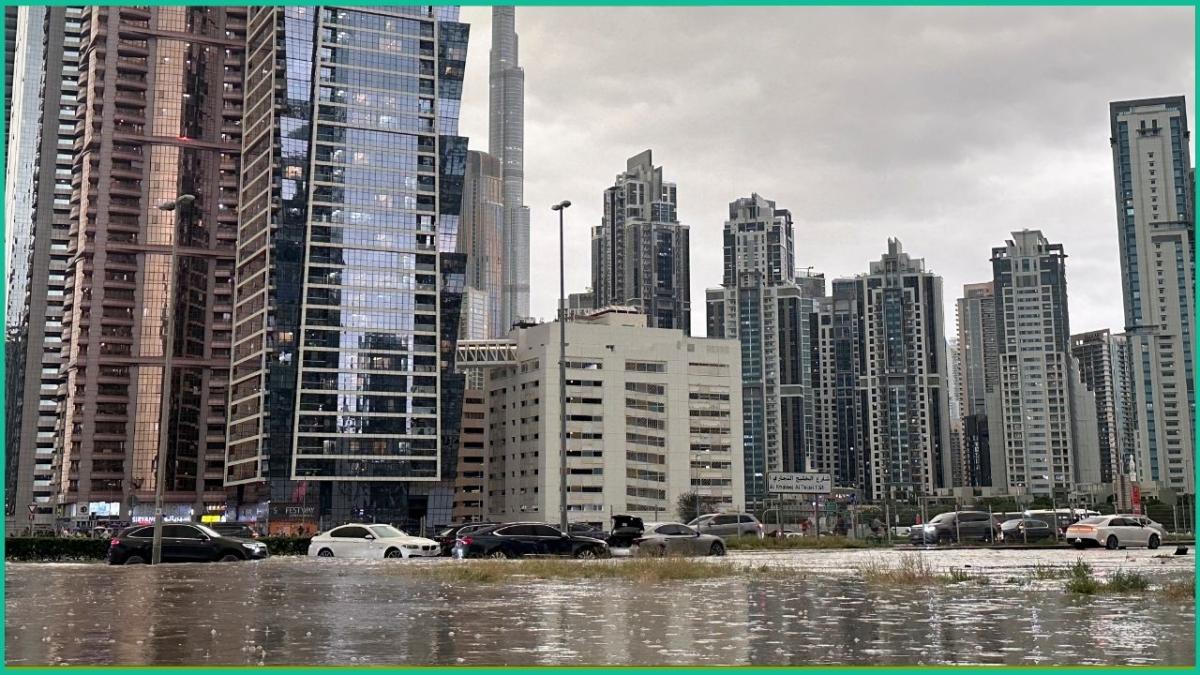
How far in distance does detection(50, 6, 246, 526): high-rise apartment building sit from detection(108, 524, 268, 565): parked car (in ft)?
493

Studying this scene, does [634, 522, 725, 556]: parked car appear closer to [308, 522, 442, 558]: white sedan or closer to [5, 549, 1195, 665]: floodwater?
[308, 522, 442, 558]: white sedan

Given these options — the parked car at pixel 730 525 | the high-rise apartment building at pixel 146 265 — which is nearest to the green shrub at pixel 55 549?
the parked car at pixel 730 525

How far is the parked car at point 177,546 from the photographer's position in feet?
114

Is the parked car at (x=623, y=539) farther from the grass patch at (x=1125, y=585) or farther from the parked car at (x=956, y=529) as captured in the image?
the grass patch at (x=1125, y=585)

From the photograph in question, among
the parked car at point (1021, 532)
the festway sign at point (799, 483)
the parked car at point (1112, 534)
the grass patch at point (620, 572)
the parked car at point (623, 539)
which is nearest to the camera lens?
the grass patch at point (620, 572)

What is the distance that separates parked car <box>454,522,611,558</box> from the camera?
124ft

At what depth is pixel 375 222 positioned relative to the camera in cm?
16488

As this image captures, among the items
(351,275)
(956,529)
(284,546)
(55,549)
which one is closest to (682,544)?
(284,546)

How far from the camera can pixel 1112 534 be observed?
41750mm

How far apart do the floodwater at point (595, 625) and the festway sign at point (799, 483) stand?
110 feet

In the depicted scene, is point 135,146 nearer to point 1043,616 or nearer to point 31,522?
point 31,522

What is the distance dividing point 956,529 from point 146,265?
160168 millimetres

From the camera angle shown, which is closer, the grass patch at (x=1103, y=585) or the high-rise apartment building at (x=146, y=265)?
the grass patch at (x=1103, y=585)

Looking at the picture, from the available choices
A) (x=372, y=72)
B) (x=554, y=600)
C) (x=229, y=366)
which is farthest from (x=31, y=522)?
(x=554, y=600)
